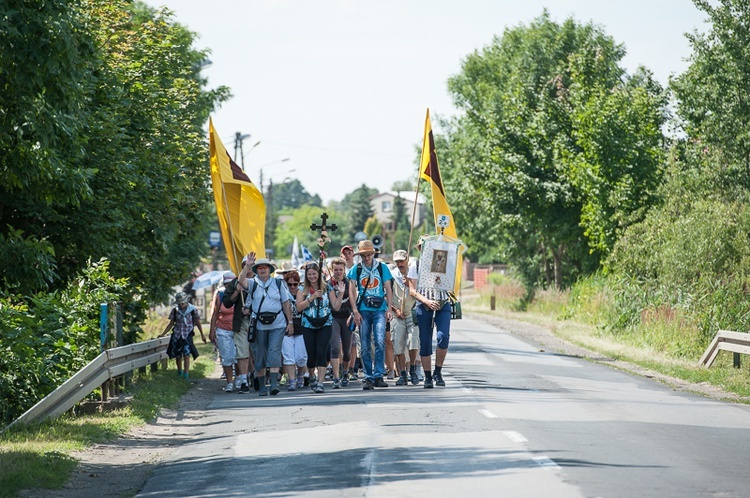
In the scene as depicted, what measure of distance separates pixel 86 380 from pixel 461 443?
5.42 meters

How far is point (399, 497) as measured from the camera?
27.7 ft

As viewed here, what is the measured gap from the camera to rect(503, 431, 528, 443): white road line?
11484 mm

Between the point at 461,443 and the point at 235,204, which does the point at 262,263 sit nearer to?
the point at 235,204

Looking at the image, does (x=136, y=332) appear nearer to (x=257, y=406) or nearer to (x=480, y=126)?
(x=257, y=406)

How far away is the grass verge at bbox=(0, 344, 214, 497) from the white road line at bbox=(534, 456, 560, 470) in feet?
12.8

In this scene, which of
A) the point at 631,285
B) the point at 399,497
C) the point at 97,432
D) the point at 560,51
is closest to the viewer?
the point at 399,497

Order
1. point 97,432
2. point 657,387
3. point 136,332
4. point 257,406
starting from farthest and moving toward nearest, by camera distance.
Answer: point 136,332 < point 657,387 < point 257,406 < point 97,432

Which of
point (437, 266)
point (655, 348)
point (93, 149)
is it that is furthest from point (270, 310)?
point (655, 348)

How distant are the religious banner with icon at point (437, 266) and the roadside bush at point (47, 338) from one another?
14.0ft

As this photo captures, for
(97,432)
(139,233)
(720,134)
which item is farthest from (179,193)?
(720,134)

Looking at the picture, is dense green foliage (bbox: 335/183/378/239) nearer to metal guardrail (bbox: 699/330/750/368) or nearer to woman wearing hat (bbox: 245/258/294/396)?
metal guardrail (bbox: 699/330/750/368)

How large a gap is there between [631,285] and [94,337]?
2254cm

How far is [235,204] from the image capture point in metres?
22.0

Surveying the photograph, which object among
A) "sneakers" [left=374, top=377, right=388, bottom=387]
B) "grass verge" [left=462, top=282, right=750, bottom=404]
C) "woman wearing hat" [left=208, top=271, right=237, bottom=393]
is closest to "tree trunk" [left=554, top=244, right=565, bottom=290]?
"grass verge" [left=462, top=282, right=750, bottom=404]
